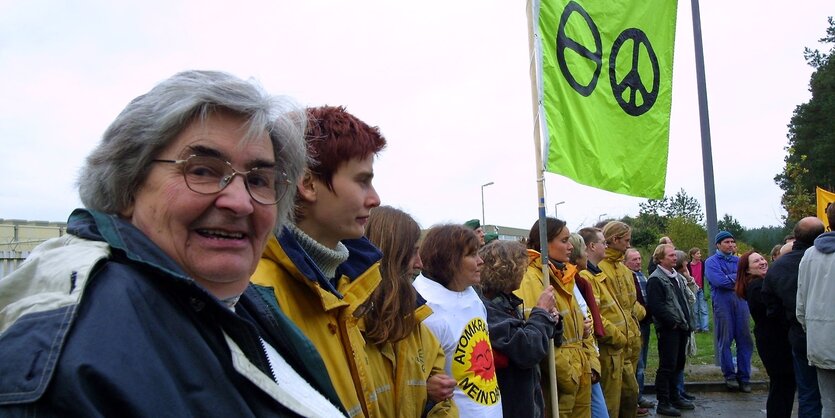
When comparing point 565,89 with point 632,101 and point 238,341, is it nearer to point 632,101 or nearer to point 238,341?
point 632,101

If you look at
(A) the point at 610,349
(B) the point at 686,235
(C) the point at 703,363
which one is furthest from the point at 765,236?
(A) the point at 610,349

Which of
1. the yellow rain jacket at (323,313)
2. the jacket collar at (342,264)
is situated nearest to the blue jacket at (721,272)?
the jacket collar at (342,264)

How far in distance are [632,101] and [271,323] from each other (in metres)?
4.17

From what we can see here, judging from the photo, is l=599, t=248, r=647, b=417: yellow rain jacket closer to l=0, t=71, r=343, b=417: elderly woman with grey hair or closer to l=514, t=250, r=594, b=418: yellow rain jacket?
l=514, t=250, r=594, b=418: yellow rain jacket

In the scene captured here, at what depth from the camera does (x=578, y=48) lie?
15.8 ft

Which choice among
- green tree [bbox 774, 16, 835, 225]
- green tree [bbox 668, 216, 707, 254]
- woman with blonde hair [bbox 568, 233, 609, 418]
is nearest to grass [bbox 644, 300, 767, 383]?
woman with blonde hair [bbox 568, 233, 609, 418]

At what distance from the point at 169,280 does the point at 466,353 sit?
2518mm

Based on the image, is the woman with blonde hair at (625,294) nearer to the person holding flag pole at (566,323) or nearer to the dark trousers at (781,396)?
the dark trousers at (781,396)

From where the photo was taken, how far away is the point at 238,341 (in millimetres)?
1225

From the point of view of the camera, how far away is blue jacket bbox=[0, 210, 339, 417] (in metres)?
0.90

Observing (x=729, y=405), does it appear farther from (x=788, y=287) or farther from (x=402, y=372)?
(x=402, y=372)

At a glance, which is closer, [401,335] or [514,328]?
[401,335]

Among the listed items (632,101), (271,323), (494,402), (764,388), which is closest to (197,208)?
(271,323)

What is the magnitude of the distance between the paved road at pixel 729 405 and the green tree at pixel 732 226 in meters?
27.8
